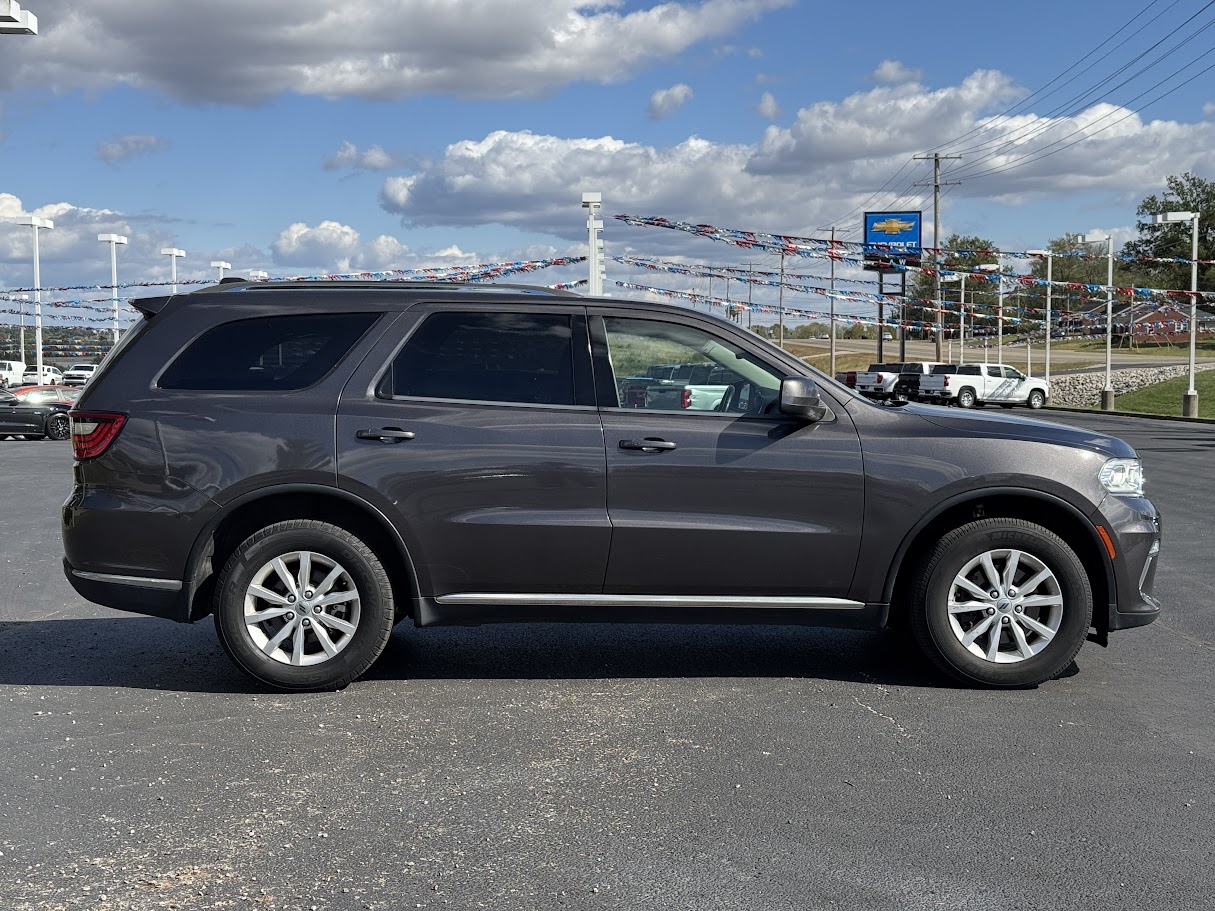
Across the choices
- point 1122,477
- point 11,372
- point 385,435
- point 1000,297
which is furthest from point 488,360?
point 11,372

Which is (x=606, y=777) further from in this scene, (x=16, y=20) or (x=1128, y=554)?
(x=16, y=20)

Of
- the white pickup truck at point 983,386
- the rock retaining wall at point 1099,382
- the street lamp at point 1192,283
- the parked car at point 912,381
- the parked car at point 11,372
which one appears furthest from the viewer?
the parked car at point 11,372

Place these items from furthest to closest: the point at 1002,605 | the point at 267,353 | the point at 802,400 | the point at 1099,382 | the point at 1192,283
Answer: the point at 1099,382 → the point at 1192,283 → the point at 267,353 → the point at 1002,605 → the point at 802,400

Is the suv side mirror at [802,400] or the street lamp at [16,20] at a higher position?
the street lamp at [16,20]

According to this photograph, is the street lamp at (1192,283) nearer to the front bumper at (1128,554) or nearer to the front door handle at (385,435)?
the front bumper at (1128,554)

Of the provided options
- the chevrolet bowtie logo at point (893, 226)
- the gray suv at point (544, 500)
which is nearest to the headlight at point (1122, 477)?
the gray suv at point (544, 500)

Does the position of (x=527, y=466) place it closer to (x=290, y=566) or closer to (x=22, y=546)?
(x=290, y=566)

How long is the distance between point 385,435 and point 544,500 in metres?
0.76

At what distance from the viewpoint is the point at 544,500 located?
5648 mm

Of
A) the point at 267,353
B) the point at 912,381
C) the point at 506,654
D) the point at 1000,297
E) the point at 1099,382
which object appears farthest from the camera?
the point at 1099,382

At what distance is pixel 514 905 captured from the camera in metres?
3.49

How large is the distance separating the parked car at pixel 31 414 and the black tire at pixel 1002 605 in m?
27.5

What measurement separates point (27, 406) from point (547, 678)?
27247 mm

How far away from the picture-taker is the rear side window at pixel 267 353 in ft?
19.1
